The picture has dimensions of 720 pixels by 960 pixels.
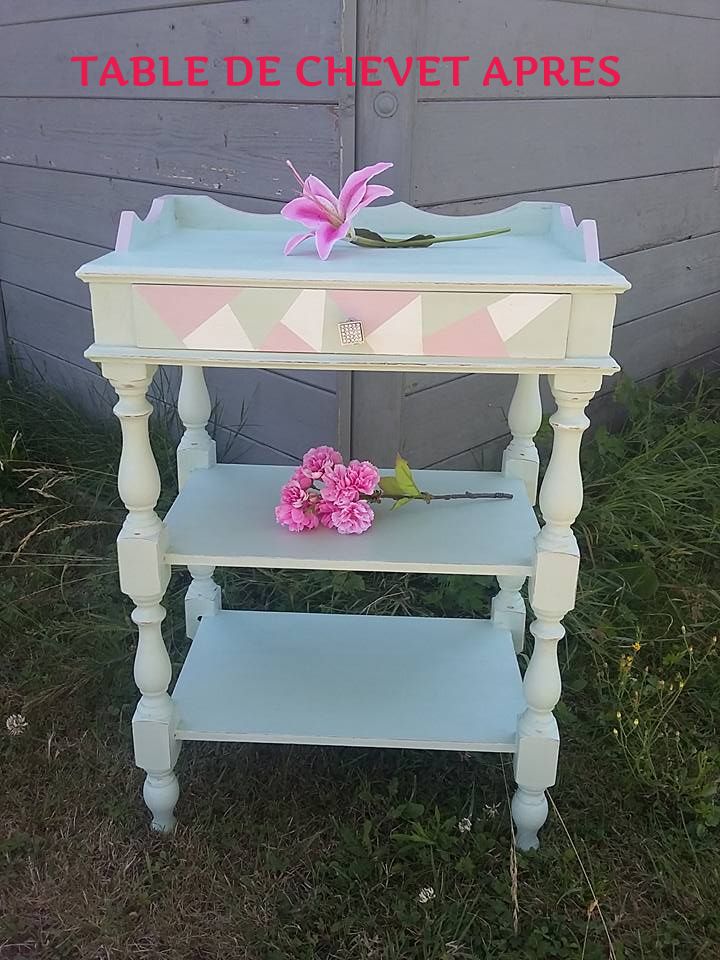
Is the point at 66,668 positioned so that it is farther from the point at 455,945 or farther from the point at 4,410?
the point at 4,410

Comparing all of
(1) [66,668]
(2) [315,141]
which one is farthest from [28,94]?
(1) [66,668]

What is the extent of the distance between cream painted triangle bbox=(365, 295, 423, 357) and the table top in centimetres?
4

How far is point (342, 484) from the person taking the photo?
67.3 inches

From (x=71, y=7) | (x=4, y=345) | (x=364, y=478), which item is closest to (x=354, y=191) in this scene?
(x=364, y=478)

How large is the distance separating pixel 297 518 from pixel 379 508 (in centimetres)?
20

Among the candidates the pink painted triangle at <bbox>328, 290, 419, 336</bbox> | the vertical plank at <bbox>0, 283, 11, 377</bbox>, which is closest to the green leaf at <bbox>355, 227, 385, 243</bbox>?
the pink painted triangle at <bbox>328, 290, 419, 336</bbox>

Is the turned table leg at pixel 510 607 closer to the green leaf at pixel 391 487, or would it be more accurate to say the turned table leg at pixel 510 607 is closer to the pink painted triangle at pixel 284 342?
the green leaf at pixel 391 487

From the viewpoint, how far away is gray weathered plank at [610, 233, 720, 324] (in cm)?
304

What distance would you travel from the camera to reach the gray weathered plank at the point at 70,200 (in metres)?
2.76

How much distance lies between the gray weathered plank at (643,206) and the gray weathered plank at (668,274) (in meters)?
0.03

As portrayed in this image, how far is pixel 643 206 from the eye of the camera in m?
2.96

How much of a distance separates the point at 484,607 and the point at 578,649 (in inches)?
9.9

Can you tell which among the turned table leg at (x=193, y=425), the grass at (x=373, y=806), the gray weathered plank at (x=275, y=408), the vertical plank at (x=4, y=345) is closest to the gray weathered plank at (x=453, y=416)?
the gray weathered plank at (x=275, y=408)
